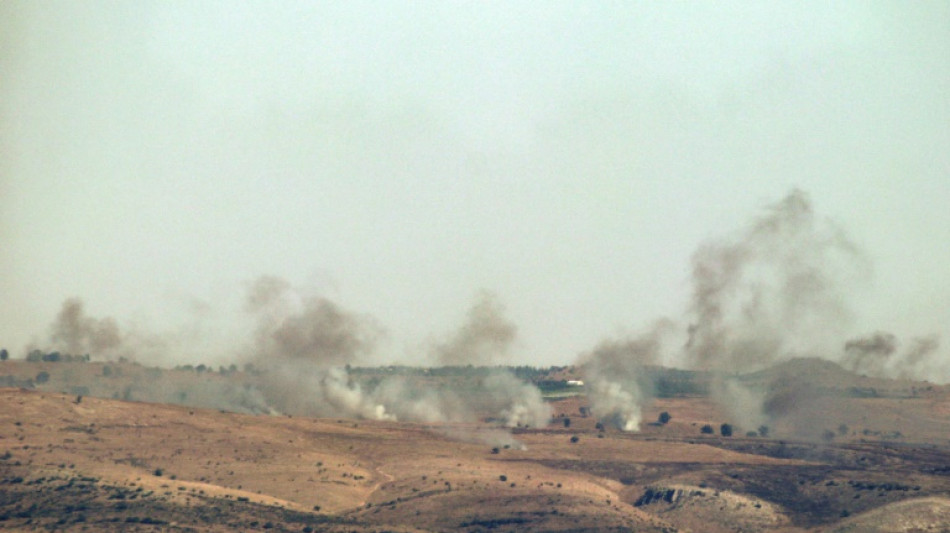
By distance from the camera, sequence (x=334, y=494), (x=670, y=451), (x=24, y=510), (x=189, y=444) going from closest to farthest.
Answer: (x=24, y=510)
(x=334, y=494)
(x=189, y=444)
(x=670, y=451)

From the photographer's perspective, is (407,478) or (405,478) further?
(405,478)

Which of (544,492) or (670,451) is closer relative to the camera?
(544,492)

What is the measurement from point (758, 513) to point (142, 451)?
2898 inches

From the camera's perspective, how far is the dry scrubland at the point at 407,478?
4557 inches

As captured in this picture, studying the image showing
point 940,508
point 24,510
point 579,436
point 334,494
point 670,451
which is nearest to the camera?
point 24,510

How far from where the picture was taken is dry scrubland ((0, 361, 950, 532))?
4557 inches

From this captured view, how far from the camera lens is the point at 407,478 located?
13762 cm

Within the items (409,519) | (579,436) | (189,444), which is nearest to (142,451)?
(189,444)

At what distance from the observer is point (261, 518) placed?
373ft

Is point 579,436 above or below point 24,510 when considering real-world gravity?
above

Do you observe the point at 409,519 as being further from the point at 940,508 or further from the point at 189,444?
the point at 940,508

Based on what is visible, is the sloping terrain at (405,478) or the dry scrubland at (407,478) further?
the sloping terrain at (405,478)

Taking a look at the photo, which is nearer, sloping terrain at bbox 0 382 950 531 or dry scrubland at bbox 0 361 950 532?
dry scrubland at bbox 0 361 950 532

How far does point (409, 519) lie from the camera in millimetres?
120625
